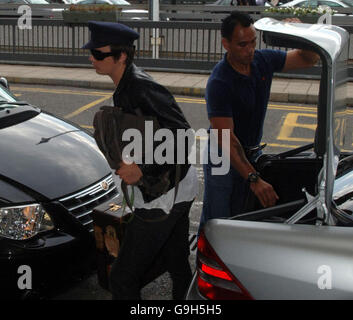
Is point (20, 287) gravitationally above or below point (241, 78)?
below

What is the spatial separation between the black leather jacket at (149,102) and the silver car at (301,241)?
1.98ft

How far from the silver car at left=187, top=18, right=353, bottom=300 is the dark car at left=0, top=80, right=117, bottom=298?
3.89 feet

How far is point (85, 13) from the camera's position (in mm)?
17547

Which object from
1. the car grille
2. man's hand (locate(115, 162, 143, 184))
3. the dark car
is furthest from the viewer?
the car grille

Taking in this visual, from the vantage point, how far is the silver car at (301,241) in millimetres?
2232

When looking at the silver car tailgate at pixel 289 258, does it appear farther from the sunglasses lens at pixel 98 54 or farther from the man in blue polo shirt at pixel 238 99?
the sunglasses lens at pixel 98 54

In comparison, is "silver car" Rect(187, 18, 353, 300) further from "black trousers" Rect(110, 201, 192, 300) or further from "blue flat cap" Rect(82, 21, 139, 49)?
"blue flat cap" Rect(82, 21, 139, 49)

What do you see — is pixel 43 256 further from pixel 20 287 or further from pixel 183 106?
pixel 183 106

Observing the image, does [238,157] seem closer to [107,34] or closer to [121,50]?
[121,50]

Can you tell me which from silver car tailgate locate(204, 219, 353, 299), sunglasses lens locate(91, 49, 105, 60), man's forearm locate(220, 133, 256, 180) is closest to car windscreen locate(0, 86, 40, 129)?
sunglasses lens locate(91, 49, 105, 60)

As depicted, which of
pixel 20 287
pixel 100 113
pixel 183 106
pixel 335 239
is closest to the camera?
pixel 335 239

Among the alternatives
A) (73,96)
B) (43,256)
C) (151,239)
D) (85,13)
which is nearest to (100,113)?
(151,239)

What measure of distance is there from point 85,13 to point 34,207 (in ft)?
48.8

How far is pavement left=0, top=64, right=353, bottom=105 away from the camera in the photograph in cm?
1137
